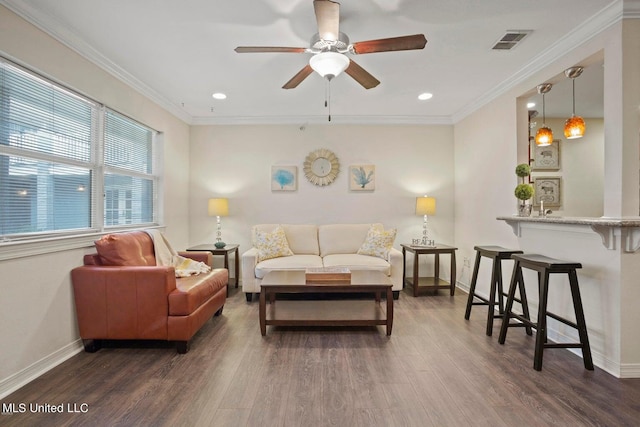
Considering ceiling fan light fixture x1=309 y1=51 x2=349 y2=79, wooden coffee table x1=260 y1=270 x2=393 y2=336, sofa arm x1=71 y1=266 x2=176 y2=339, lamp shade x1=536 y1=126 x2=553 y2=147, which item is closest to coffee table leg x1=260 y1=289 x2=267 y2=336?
wooden coffee table x1=260 y1=270 x2=393 y2=336

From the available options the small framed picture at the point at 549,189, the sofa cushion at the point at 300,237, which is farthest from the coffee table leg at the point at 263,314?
the small framed picture at the point at 549,189

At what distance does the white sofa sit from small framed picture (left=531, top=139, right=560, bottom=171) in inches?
95.1

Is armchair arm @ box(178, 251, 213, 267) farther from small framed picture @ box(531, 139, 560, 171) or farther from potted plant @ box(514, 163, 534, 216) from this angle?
small framed picture @ box(531, 139, 560, 171)

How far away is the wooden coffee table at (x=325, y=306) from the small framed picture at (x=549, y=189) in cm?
304

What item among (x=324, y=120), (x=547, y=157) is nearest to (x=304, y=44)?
(x=324, y=120)

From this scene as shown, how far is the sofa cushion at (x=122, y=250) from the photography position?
2514mm

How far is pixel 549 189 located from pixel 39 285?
5.86 m

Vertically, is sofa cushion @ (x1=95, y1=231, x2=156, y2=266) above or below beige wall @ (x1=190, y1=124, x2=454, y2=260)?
below

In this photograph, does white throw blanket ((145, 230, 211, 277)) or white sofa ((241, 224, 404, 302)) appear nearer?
white throw blanket ((145, 230, 211, 277))

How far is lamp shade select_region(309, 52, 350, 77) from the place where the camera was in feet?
6.64

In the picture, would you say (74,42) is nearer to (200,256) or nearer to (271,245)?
(200,256)

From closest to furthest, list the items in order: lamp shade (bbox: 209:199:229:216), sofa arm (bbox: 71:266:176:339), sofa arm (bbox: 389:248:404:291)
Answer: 1. sofa arm (bbox: 71:266:176:339)
2. sofa arm (bbox: 389:248:404:291)
3. lamp shade (bbox: 209:199:229:216)

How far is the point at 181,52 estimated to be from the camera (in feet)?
8.75

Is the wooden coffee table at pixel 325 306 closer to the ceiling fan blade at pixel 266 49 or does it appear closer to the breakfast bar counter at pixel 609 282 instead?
the breakfast bar counter at pixel 609 282
